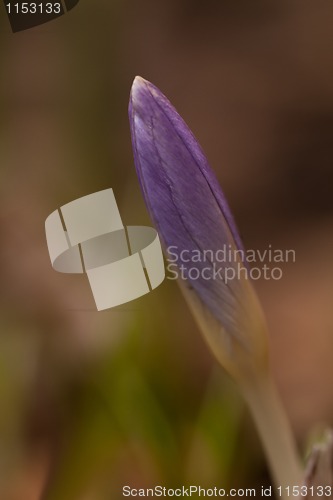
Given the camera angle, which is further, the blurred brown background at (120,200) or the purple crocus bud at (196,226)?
the blurred brown background at (120,200)

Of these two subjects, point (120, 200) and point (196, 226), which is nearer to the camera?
point (196, 226)

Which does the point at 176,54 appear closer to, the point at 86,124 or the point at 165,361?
the point at 86,124

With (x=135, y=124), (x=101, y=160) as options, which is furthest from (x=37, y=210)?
(x=135, y=124)

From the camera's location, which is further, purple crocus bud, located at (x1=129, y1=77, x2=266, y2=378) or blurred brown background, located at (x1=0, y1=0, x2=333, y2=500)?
blurred brown background, located at (x1=0, y1=0, x2=333, y2=500)
